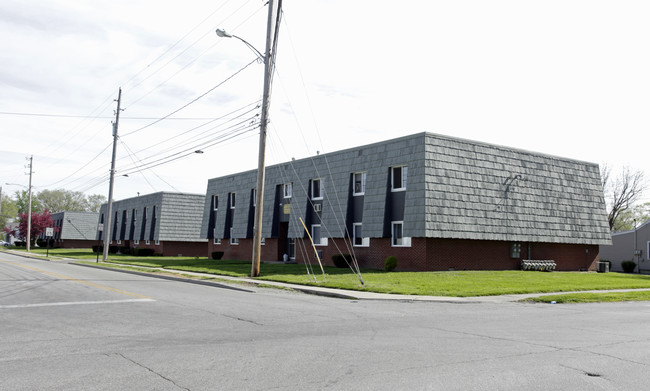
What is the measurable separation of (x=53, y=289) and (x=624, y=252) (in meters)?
44.4

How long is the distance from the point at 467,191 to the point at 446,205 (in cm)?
185

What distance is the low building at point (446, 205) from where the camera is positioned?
89.6 feet

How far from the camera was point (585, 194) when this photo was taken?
3353 cm

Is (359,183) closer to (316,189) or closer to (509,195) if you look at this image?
(316,189)

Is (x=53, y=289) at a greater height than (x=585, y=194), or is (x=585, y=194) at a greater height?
(x=585, y=194)

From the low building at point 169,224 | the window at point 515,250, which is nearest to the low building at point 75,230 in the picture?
the low building at point 169,224

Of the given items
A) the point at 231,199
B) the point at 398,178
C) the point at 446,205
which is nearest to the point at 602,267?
the point at 446,205

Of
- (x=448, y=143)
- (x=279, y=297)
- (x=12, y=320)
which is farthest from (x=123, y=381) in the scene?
(x=448, y=143)

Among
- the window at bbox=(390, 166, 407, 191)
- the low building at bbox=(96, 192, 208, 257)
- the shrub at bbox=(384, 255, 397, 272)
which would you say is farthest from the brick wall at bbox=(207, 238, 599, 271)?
the low building at bbox=(96, 192, 208, 257)

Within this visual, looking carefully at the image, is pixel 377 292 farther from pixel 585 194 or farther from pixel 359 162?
pixel 585 194

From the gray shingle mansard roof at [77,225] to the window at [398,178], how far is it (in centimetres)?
6342

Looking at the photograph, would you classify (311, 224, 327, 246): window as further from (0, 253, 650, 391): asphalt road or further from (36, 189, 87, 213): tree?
(36, 189, 87, 213): tree

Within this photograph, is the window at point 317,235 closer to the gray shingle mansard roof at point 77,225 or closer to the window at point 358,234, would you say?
the window at point 358,234

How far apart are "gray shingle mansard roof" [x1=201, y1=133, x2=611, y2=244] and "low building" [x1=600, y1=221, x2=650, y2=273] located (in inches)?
510
